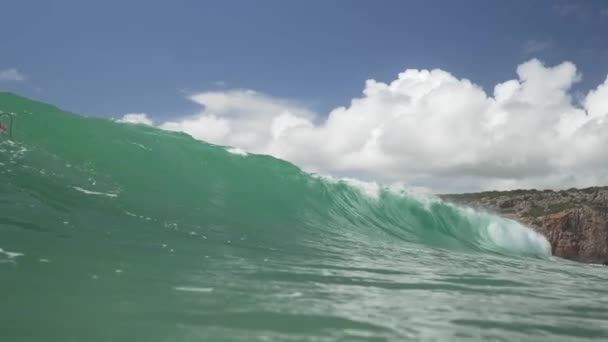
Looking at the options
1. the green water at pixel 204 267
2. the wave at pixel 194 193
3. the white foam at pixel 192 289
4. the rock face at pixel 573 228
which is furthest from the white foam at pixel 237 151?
the rock face at pixel 573 228

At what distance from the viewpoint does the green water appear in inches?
133

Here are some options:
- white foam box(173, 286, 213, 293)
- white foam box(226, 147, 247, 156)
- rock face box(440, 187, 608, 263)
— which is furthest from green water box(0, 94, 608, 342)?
rock face box(440, 187, 608, 263)

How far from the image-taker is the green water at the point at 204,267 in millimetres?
3384

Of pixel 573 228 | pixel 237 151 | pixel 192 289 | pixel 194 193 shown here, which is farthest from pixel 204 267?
pixel 573 228

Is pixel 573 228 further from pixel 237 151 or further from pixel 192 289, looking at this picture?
pixel 192 289

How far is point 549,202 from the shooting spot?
1553 inches

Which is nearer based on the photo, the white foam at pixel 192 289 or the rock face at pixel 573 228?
the white foam at pixel 192 289

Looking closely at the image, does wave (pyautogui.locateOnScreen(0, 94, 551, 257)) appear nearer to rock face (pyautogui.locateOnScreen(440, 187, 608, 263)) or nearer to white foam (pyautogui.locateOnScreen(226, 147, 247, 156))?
white foam (pyautogui.locateOnScreen(226, 147, 247, 156))

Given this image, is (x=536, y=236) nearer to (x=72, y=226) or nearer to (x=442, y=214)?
(x=442, y=214)

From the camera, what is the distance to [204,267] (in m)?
5.41

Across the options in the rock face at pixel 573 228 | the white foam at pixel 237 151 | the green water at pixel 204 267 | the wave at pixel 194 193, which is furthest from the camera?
the rock face at pixel 573 228

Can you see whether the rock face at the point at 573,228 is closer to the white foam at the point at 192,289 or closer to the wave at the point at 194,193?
the wave at the point at 194,193

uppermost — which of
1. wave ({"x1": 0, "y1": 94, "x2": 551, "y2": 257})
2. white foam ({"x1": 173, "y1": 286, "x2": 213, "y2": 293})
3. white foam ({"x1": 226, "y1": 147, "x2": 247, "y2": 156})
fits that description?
white foam ({"x1": 226, "y1": 147, "x2": 247, "y2": 156})

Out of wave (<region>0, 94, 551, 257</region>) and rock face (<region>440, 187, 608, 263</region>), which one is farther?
rock face (<region>440, 187, 608, 263</region>)
